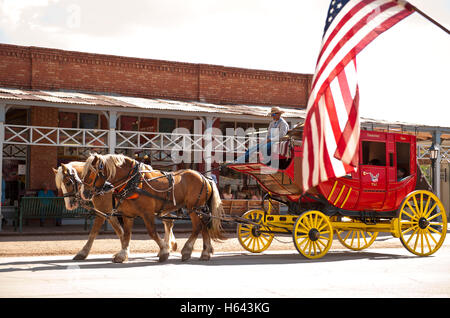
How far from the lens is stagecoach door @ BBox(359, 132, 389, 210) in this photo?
40.7ft

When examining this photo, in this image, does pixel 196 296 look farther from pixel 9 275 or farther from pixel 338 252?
pixel 338 252

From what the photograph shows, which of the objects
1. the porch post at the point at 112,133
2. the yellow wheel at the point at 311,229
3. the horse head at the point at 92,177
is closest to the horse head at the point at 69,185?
the horse head at the point at 92,177

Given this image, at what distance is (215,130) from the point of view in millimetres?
26484

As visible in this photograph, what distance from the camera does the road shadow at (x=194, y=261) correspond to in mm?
10523

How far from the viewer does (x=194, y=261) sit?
1148 cm

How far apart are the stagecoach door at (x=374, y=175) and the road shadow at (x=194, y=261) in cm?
114

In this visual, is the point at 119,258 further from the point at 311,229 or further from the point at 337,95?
the point at 337,95

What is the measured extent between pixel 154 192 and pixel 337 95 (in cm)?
431

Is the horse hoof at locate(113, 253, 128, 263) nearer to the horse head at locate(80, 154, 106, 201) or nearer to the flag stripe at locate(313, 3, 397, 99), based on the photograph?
the horse head at locate(80, 154, 106, 201)

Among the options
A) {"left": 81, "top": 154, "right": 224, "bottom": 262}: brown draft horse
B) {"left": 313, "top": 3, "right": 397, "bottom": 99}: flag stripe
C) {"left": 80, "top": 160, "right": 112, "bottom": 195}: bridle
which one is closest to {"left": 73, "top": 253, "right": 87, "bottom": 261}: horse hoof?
{"left": 81, "top": 154, "right": 224, "bottom": 262}: brown draft horse

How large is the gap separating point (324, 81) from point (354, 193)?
4.27 metres

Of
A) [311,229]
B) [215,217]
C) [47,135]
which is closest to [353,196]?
[311,229]

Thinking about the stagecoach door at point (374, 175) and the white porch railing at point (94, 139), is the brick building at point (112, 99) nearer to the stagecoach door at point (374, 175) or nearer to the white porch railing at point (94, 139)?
the white porch railing at point (94, 139)

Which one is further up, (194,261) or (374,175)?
(374,175)
